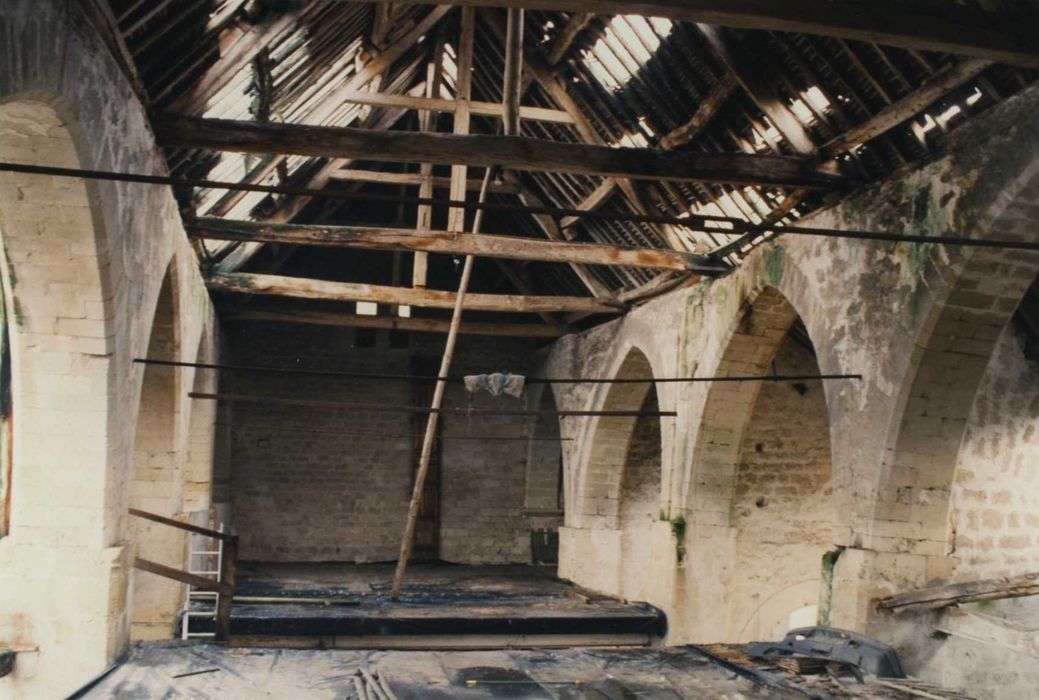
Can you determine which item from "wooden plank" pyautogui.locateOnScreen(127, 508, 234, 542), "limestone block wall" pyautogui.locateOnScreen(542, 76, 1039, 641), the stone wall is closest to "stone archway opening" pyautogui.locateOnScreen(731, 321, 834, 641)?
"limestone block wall" pyautogui.locateOnScreen(542, 76, 1039, 641)

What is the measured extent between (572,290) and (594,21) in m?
5.58

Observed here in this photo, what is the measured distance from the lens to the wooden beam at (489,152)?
604 centimetres

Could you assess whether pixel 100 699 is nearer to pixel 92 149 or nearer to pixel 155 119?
pixel 92 149

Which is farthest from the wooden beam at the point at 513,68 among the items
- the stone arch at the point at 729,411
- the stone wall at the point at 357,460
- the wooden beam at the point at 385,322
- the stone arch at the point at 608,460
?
the stone wall at the point at 357,460

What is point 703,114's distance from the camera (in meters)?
7.59

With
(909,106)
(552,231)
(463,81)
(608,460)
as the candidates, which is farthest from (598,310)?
(909,106)

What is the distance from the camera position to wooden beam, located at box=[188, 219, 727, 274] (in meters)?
8.52

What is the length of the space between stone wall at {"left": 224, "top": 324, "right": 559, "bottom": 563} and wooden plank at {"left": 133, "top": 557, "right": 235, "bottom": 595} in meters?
6.85

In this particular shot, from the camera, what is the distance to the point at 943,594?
245 inches

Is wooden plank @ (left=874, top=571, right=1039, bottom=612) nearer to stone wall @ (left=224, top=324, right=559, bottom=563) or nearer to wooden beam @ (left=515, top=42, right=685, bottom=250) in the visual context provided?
wooden beam @ (left=515, top=42, right=685, bottom=250)

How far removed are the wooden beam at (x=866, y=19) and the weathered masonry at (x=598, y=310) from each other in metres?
0.02

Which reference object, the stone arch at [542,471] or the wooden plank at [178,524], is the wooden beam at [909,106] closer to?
the wooden plank at [178,524]

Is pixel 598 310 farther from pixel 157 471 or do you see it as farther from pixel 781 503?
pixel 157 471

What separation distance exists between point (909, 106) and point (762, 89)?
49.8 inches
